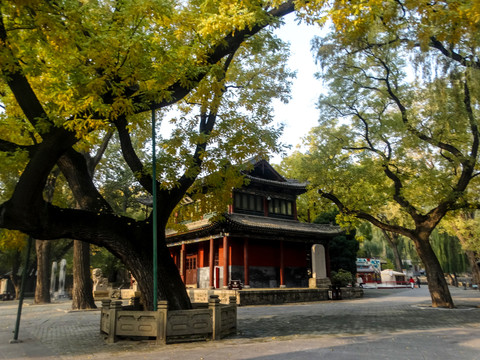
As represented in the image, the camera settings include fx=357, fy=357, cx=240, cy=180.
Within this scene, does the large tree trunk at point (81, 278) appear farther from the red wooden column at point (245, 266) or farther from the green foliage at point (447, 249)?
the green foliage at point (447, 249)

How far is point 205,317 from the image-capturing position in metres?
8.29

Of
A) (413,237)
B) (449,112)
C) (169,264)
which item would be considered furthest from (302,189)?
(169,264)

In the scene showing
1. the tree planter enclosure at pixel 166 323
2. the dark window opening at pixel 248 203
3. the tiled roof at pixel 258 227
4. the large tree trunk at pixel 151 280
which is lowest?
the tree planter enclosure at pixel 166 323

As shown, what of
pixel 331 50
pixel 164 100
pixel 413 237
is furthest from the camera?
pixel 413 237

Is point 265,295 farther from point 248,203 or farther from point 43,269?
point 43,269

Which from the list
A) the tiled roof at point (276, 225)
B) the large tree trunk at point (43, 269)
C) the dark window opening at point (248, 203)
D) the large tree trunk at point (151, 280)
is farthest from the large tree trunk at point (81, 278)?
the dark window opening at point (248, 203)

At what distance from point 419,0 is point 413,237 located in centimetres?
1188

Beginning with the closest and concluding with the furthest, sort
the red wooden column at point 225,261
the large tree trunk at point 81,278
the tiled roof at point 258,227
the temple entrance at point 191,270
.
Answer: the large tree trunk at point 81,278 < the tiled roof at point 258,227 < the red wooden column at point 225,261 < the temple entrance at point 191,270

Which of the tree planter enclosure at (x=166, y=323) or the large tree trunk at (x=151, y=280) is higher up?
the large tree trunk at (x=151, y=280)

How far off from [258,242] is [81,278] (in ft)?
39.3

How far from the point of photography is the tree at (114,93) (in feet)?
22.6

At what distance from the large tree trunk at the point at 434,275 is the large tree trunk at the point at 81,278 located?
602 inches

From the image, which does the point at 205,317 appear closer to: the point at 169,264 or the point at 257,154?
the point at 169,264

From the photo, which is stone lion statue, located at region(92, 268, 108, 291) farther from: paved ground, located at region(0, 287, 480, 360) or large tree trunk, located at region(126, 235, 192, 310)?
large tree trunk, located at region(126, 235, 192, 310)
